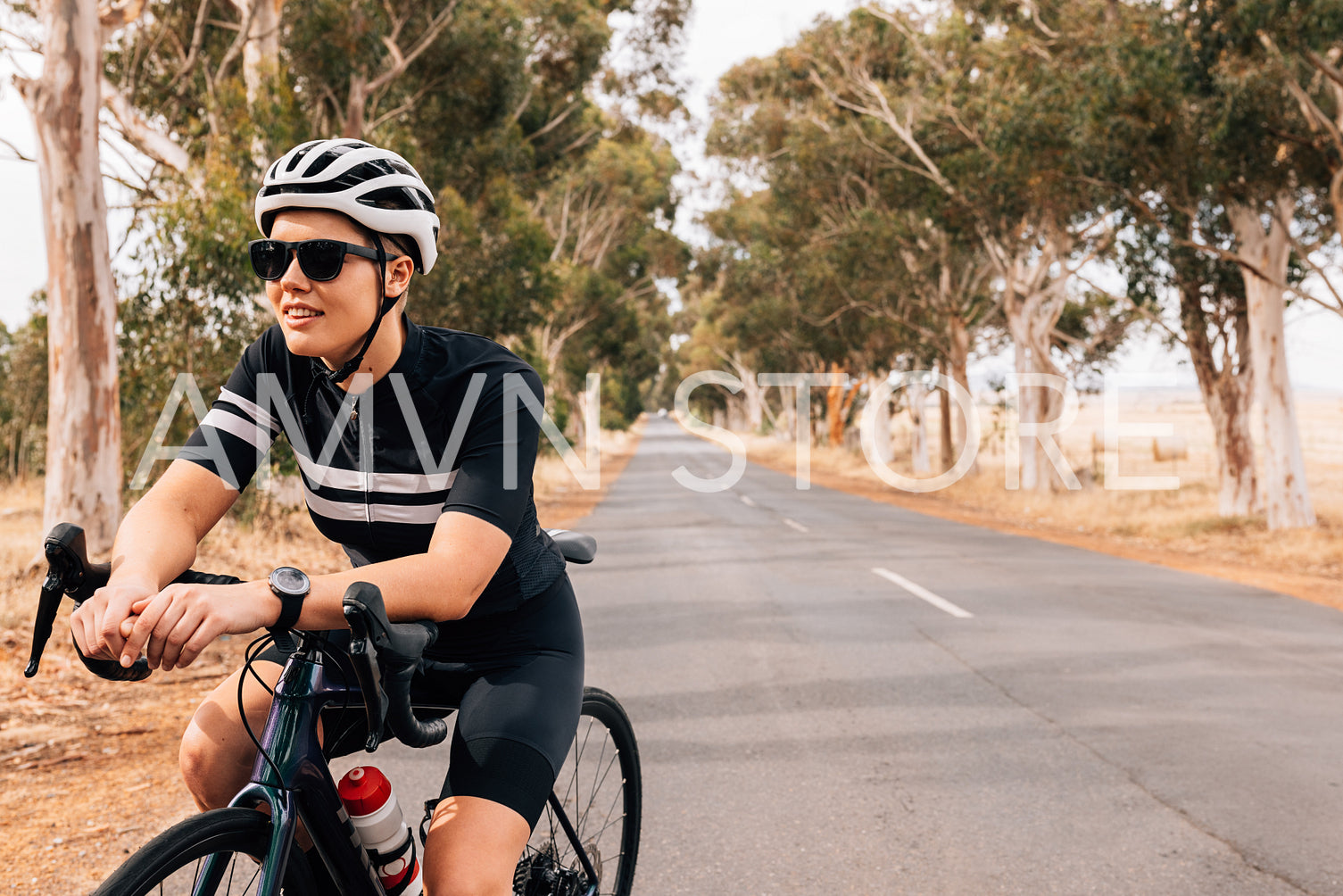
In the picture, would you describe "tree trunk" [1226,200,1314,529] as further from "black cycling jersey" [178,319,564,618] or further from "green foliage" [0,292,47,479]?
"green foliage" [0,292,47,479]

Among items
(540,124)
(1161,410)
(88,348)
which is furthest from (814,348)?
(1161,410)

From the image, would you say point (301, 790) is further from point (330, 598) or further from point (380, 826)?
point (330, 598)

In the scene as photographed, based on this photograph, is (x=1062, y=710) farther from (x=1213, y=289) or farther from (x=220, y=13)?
(x=220, y=13)

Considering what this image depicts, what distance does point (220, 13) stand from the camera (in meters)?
16.9

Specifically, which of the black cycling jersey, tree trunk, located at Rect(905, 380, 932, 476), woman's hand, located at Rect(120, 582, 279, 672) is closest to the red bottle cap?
the black cycling jersey

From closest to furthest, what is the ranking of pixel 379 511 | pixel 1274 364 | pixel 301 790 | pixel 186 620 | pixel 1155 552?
1. pixel 186 620
2. pixel 301 790
3. pixel 379 511
4. pixel 1155 552
5. pixel 1274 364

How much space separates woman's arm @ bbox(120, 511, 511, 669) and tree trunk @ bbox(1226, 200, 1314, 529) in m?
16.2

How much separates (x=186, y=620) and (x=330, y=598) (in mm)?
221

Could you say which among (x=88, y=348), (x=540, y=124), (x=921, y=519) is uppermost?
(x=540, y=124)

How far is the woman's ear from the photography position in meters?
2.12

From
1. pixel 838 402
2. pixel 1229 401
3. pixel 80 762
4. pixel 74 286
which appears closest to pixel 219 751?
pixel 80 762

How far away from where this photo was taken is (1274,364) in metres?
15.5

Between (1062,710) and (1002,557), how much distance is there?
7.17m

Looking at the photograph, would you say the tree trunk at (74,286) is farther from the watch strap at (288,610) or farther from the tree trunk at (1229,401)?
the tree trunk at (1229,401)
